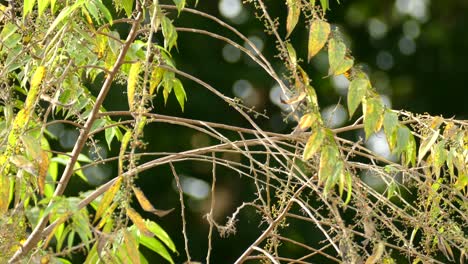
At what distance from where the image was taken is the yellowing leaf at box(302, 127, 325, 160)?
1.17 meters

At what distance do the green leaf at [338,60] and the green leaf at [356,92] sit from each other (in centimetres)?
2

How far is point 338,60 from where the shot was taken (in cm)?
123

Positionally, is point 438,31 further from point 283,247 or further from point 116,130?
point 116,130

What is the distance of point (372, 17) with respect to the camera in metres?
4.49

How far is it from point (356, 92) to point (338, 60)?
42mm

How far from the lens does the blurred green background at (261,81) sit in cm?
399

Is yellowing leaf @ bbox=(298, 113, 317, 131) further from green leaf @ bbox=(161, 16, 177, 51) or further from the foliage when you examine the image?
green leaf @ bbox=(161, 16, 177, 51)

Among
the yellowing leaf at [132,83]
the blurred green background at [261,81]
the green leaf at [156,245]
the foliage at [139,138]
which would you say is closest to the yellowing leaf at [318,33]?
the foliage at [139,138]

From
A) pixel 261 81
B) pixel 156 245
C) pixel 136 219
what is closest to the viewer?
pixel 136 219

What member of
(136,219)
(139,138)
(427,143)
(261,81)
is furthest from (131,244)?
(261,81)

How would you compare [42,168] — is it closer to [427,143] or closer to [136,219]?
[136,219]

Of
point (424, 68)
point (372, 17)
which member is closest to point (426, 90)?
point (424, 68)

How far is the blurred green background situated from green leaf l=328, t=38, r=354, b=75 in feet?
8.15

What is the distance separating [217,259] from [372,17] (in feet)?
3.93
